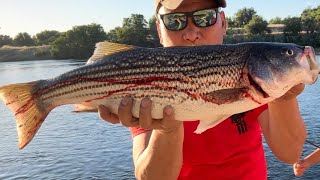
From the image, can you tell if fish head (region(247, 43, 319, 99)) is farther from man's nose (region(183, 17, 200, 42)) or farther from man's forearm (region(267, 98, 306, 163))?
man's nose (region(183, 17, 200, 42))

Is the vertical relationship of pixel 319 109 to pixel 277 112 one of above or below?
below

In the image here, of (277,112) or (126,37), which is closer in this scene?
(277,112)

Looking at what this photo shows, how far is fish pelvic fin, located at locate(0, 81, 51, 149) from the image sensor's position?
368 centimetres

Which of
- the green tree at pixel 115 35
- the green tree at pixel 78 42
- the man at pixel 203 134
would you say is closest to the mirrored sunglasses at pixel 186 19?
the man at pixel 203 134

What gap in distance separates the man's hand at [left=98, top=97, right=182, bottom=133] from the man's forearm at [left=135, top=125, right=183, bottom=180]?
0.10 m

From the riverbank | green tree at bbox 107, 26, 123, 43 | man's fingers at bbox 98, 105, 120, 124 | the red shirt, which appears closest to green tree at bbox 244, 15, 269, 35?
green tree at bbox 107, 26, 123, 43

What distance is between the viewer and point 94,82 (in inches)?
138

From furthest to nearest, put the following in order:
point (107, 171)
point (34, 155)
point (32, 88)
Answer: point (34, 155) < point (107, 171) < point (32, 88)

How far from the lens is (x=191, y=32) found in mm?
4234

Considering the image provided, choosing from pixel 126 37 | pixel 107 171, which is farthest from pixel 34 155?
pixel 126 37

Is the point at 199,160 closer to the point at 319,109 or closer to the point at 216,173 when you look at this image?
the point at 216,173

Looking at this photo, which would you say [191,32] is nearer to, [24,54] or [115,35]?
[24,54]

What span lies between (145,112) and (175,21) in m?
1.25

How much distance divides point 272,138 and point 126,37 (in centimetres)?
11302
